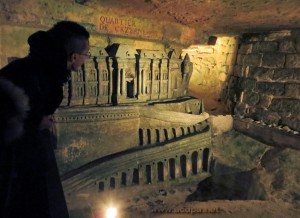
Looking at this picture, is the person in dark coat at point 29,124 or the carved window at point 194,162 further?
the carved window at point 194,162

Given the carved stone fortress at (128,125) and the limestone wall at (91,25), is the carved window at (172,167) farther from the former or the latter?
the limestone wall at (91,25)

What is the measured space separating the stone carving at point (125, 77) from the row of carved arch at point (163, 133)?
0.94 m

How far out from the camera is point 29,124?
133 centimetres

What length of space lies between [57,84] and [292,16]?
532cm

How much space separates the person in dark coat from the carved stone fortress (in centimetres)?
402

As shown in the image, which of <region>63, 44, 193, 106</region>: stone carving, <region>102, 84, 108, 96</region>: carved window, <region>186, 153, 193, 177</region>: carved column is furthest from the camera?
<region>186, 153, 193, 177</region>: carved column

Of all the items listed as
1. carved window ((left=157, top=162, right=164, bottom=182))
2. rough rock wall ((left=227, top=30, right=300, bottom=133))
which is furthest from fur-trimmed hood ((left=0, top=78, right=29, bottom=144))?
rough rock wall ((left=227, top=30, right=300, bottom=133))

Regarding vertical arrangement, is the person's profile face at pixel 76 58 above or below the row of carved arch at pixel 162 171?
above

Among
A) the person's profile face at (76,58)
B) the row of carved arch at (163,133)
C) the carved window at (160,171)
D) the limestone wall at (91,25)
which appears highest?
the limestone wall at (91,25)

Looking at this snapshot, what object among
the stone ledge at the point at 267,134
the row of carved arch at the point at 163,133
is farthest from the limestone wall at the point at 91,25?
the stone ledge at the point at 267,134

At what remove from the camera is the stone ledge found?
6324 mm

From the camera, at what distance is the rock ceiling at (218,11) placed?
4438 millimetres

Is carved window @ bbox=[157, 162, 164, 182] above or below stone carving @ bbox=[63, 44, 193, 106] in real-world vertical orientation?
below

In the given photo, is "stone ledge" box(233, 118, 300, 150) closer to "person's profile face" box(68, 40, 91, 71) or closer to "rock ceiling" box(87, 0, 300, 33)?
"rock ceiling" box(87, 0, 300, 33)
